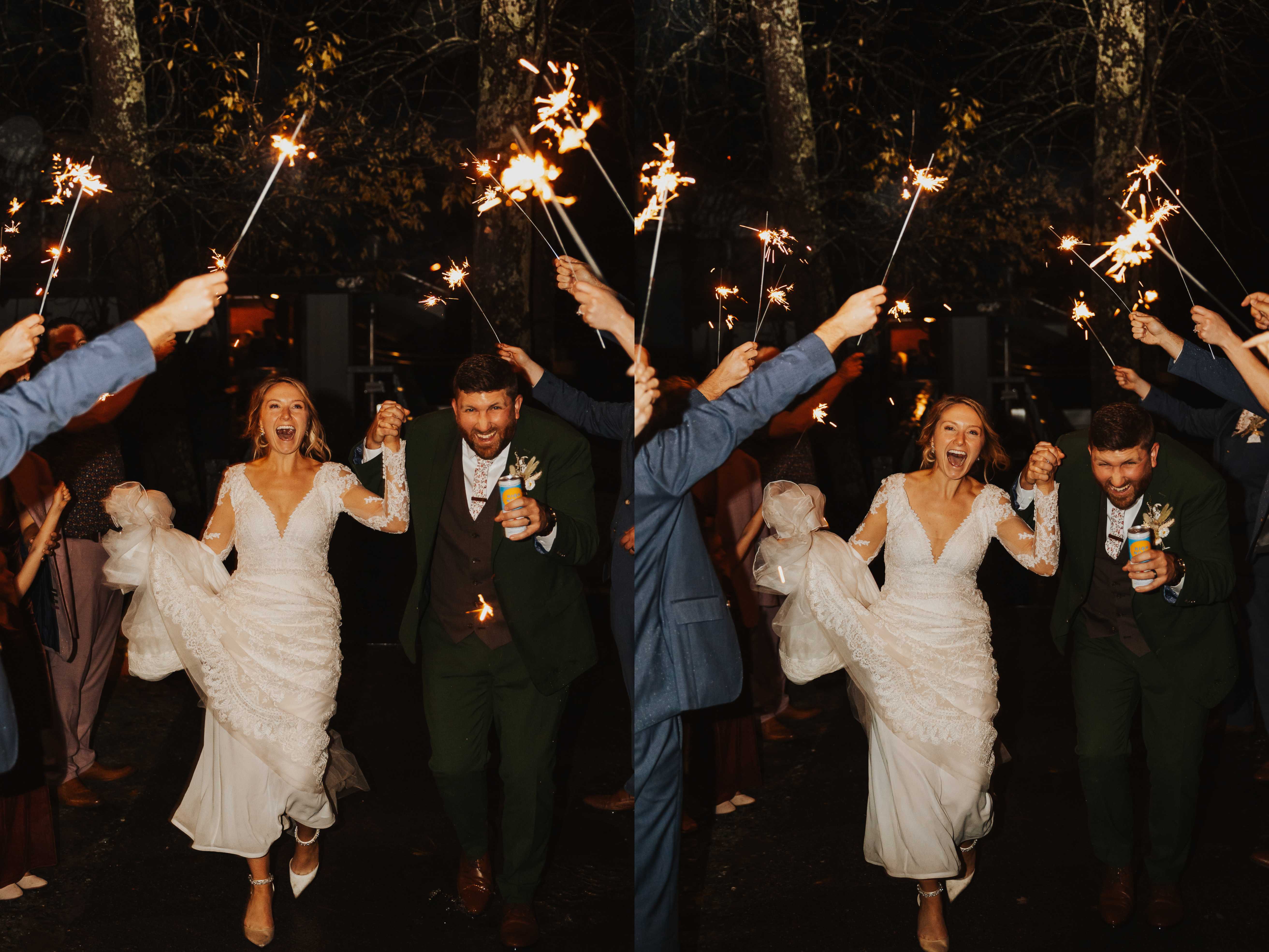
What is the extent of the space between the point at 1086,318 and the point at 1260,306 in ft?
1.60

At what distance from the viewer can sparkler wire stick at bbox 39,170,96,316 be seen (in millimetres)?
3043

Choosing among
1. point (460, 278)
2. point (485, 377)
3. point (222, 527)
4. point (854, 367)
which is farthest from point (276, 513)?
point (854, 367)

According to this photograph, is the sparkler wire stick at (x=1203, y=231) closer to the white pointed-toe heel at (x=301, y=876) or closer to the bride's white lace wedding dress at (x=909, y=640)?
the bride's white lace wedding dress at (x=909, y=640)

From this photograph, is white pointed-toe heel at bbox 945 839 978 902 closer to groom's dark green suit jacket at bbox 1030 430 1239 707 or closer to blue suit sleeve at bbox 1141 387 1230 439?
groom's dark green suit jacket at bbox 1030 430 1239 707

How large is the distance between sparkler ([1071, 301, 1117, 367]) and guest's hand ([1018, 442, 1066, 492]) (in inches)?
27.7

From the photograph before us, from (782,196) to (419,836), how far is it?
7.20ft

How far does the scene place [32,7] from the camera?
3.09 m

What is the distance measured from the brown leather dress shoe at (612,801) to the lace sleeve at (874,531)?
93 cm

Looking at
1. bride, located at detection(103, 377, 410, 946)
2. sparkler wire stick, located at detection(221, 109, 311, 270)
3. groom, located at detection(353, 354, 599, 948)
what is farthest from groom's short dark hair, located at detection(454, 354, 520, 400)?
sparkler wire stick, located at detection(221, 109, 311, 270)

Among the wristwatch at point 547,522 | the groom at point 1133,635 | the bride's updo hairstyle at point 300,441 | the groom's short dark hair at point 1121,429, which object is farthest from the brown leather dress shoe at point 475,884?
the groom's short dark hair at point 1121,429

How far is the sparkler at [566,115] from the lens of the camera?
291 cm

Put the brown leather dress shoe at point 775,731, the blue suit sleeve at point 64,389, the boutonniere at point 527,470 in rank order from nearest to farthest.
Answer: the blue suit sleeve at point 64,389
the boutonniere at point 527,470
the brown leather dress shoe at point 775,731

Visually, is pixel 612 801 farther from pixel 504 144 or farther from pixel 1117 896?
pixel 504 144

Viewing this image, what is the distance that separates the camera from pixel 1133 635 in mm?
2951
